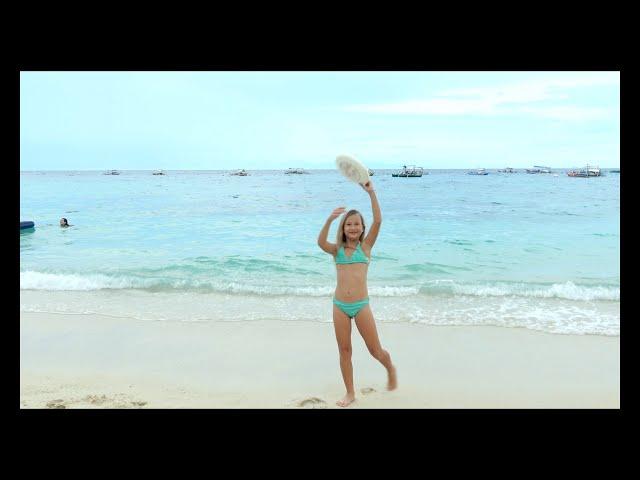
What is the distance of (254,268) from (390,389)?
297 inches

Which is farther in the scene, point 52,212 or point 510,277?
point 52,212

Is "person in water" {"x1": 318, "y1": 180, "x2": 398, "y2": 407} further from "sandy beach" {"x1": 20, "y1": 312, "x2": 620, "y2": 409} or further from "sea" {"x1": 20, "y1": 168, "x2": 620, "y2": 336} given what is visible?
"sea" {"x1": 20, "y1": 168, "x2": 620, "y2": 336}

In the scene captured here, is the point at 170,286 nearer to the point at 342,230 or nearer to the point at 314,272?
the point at 314,272

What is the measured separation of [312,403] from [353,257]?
179cm

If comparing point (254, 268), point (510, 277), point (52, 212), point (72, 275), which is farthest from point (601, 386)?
point (52, 212)

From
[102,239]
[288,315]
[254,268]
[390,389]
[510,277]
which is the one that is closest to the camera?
[390,389]

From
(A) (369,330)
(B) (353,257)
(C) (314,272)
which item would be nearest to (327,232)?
(B) (353,257)

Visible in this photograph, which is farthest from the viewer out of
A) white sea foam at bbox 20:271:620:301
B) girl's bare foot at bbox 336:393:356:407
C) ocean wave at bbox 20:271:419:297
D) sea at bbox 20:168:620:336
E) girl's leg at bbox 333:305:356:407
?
ocean wave at bbox 20:271:419:297

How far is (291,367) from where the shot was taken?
5863 mm

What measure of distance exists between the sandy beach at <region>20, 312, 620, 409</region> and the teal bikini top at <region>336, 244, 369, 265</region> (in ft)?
5.43

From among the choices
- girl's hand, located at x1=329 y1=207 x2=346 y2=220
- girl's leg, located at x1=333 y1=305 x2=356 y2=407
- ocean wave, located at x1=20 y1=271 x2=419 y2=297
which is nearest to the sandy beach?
girl's leg, located at x1=333 y1=305 x2=356 y2=407

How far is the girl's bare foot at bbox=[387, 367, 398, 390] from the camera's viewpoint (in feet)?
16.6
